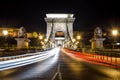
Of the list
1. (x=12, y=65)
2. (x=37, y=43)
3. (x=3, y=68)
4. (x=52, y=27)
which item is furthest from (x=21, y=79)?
(x=52, y=27)

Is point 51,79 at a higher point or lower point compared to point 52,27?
lower

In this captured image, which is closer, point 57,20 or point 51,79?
point 51,79

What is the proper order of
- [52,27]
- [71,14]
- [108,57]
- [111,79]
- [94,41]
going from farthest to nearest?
[71,14], [52,27], [94,41], [108,57], [111,79]

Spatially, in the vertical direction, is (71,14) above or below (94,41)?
above

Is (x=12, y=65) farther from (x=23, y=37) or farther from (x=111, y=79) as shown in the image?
(x=23, y=37)

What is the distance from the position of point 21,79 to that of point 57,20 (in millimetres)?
158556

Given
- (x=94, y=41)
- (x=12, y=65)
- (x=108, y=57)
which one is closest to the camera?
(x=12, y=65)

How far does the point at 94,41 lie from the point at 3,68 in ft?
219

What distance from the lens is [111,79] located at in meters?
15.5

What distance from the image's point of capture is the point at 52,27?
17012 cm

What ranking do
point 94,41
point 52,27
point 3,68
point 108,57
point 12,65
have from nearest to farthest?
point 3,68, point 12,65, point 108,57, point 94,41, point 52,27

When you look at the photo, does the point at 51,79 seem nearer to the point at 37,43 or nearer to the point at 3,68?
the point at 3,68

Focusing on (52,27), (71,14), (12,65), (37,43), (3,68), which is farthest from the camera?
(71,14)

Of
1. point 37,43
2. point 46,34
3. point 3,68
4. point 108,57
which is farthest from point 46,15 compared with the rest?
point 3,68
